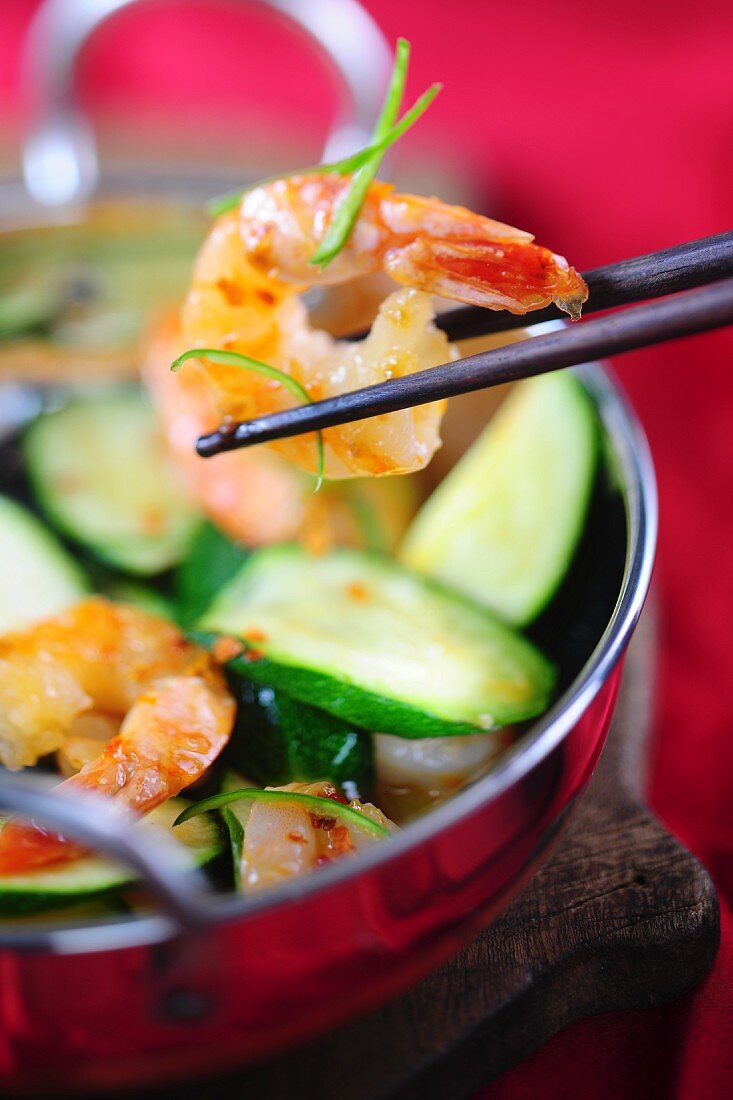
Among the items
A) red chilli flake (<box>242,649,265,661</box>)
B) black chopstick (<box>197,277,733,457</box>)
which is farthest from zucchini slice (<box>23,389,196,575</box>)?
black chopstick (<box>197,277,733,457</box>)

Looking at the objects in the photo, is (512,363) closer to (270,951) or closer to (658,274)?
(658,274)

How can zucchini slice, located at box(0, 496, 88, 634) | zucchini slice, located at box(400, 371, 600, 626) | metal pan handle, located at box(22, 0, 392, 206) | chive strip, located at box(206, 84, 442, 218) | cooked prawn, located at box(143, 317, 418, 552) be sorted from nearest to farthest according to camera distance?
chive strip, located at box(206, 84, 442, 218) < zucchini slice, located at box(400, 371, 600, 626) < zucchini slice, located at box(0, 496, 88, 634) < cooked prawn, located at box(143, 317, 418, 552) < metal pan handle, located at box(22, 0, 392, 206)

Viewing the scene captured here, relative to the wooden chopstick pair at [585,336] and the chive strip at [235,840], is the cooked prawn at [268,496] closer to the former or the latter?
the wooden chopstick pair at [585,336]

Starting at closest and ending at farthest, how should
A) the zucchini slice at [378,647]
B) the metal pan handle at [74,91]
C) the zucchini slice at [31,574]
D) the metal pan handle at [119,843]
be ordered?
the metal pan handle at [119,843] → the zucchini slice at [378,647] → the zucchini slice at [31,574] → the metal pan handle at [74,91]

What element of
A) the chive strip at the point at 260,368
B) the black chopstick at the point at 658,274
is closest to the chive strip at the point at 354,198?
the chive strip at the point at 260,368

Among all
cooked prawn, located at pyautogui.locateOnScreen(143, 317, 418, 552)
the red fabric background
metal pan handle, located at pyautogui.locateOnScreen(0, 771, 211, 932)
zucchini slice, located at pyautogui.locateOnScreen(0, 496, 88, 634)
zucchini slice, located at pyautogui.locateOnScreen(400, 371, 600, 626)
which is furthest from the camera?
the red fabric background

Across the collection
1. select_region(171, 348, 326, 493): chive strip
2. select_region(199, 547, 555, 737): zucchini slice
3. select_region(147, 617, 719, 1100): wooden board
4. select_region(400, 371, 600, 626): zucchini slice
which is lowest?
select_region(147, 617, 719, 1100): wooden board

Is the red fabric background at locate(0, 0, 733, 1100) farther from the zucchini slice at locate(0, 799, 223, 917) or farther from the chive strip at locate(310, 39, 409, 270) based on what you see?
the chive strip at locate(310, 39, 409, 270)
